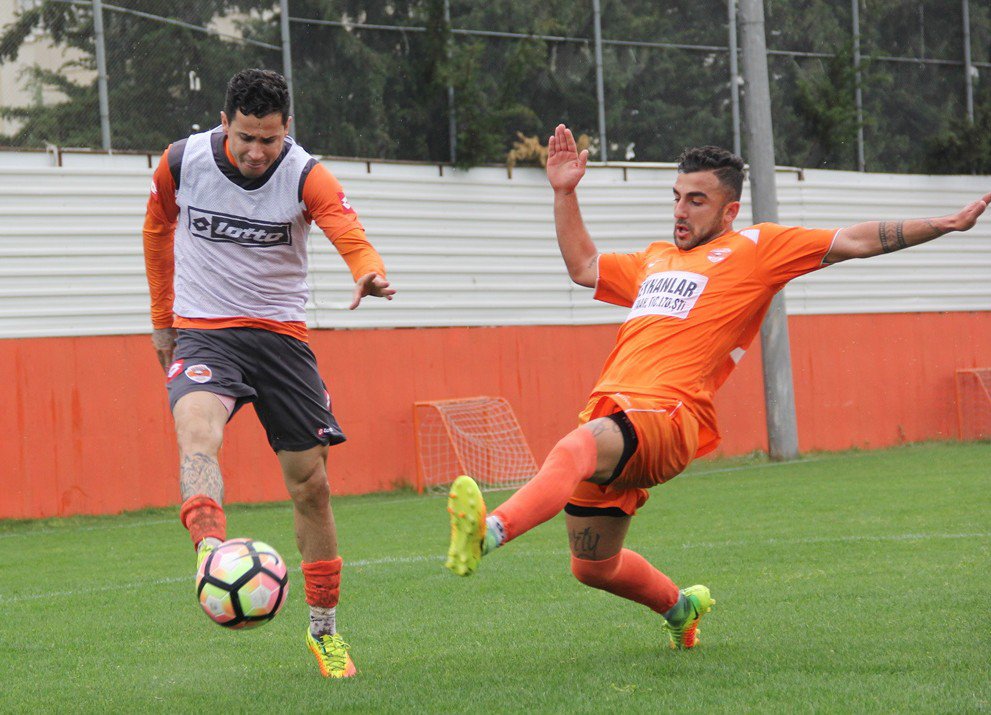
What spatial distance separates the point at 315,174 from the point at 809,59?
1782 cm

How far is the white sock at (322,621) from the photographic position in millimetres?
A: 5809

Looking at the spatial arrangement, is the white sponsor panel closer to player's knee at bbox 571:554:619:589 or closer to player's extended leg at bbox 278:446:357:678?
player's knee at bbox 571:554:619:589

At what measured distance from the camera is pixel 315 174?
5652 mm

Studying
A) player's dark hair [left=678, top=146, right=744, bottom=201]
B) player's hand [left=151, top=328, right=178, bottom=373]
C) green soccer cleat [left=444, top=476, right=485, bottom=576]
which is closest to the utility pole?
player's dark hair [left=678, top=146, right=744, bottom=201]

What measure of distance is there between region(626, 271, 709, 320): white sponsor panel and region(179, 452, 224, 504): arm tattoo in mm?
1777

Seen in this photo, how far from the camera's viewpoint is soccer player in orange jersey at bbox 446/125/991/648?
5.01m

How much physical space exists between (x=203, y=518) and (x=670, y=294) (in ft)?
6.94

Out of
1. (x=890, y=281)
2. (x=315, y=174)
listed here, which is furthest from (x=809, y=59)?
(x=315, y=174)

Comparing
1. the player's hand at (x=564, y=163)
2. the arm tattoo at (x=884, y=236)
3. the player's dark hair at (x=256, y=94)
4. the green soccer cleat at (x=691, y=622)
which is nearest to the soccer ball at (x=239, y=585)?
the player's dark hair at (x=256, y=94)

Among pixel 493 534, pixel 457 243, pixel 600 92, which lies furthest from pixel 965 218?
pixel 600 92

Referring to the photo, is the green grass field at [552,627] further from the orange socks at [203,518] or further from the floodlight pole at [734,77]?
the floodlight pole at [734,77]

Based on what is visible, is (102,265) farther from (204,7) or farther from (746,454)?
(746,454)

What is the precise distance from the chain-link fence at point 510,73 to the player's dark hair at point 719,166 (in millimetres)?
11339

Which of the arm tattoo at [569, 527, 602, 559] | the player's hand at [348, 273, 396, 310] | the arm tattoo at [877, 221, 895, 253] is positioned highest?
the arm tattoo at [877, 221, 895, 253]
